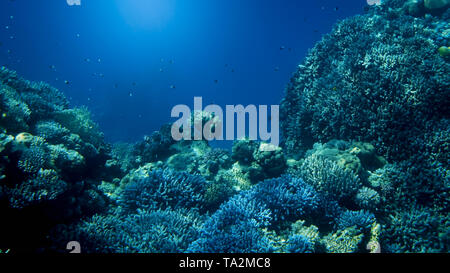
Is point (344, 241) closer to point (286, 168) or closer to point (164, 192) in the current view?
point (286, 168)

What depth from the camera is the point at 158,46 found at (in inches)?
4751

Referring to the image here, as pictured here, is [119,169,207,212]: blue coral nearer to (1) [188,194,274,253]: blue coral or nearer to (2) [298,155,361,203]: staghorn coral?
(1) [188,194,274,253]: blue coral

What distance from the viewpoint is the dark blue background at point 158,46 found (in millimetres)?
82688

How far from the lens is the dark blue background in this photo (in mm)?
82688

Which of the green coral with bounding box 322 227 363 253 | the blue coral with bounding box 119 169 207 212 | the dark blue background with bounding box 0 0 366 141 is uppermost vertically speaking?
the dark blue background with bounding box 0 0 366 141

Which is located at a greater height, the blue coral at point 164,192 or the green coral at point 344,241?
the blue coral at point 164,192

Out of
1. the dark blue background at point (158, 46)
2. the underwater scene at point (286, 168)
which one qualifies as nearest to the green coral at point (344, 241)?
the underwater scene at point (286, 168)

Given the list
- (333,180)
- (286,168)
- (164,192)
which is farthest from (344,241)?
(164,192)

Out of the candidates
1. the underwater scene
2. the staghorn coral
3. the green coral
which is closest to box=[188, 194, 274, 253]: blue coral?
the underwater scene

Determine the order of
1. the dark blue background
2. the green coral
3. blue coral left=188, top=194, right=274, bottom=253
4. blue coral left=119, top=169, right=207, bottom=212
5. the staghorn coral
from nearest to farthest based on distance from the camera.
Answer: blue coral left=188, top=194, right=274, bottom=253 → the green coral → the staghorn coral → blue coral left=119, top=169, right=207, bottom=212 → the dark blue background

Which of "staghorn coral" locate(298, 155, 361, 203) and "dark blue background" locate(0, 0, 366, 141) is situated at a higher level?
"dark blue background" locate(0, 0, 366, 141)

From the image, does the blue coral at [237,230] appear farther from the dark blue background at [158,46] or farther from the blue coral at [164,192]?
the dark blue background at [158,46]

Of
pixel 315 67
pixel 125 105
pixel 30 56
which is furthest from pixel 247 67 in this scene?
pixel 315 67

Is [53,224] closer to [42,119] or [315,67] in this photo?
[42,119]
